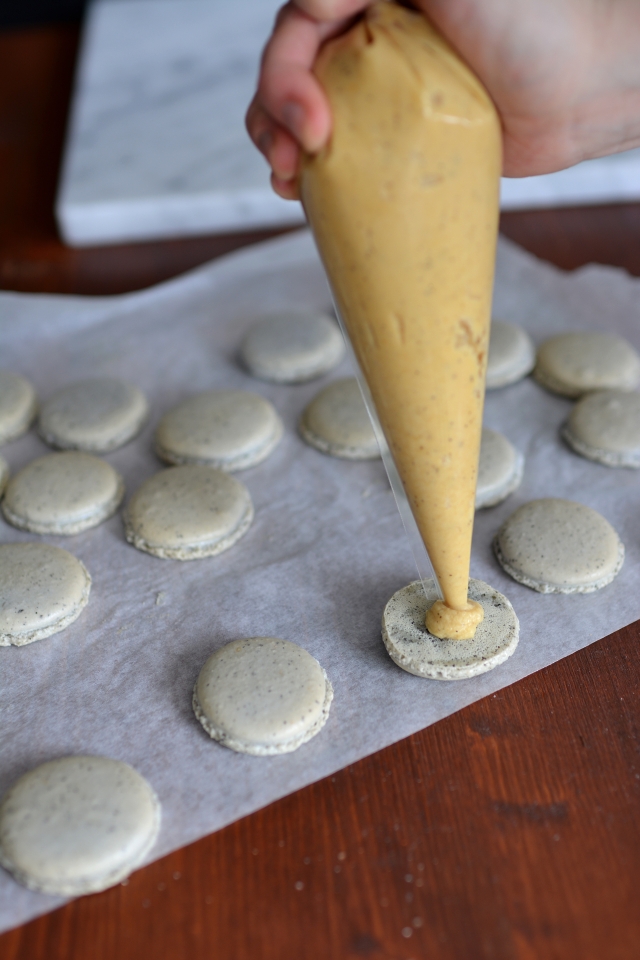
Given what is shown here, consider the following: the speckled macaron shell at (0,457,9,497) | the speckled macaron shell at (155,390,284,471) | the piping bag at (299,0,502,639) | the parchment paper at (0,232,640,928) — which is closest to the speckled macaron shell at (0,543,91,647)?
the parchment paper at (0,232,640,928)

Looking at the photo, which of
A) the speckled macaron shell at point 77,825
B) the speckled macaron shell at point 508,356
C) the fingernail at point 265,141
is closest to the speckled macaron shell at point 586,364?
the speckled macaron shell at point 508,356

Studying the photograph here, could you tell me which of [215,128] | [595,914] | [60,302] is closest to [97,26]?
[215,128]

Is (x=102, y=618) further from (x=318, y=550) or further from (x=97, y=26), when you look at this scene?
(x=97, y=26)

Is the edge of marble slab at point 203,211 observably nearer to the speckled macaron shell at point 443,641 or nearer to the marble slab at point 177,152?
the marble slab at point 177,152

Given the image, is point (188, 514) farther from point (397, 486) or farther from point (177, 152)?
point (177, 152)

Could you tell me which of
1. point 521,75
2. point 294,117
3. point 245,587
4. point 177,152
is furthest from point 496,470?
point 177,152
